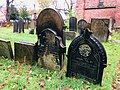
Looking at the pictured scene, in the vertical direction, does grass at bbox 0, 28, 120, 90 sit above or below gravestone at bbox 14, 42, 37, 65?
below

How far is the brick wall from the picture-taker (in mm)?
14891

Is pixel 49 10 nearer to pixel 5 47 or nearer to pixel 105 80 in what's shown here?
pixel 5 47

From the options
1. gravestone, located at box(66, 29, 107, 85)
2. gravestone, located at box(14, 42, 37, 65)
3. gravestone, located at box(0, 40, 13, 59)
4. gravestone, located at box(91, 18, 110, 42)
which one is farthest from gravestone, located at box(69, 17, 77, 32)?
gravestone, located at box(66, 29, 107, 85)

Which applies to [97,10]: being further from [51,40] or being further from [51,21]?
[51,40]

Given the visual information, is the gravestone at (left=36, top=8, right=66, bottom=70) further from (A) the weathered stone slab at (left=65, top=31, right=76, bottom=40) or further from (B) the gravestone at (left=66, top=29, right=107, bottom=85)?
(A) the weathered stone slab at (left=65, top=31, right=76, bottom=40)

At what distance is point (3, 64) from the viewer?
486 centimetres

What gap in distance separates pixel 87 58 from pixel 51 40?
111 centimetres

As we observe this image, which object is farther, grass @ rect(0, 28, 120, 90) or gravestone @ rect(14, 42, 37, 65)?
gravestone @ rect(14, 42, 37, 65)

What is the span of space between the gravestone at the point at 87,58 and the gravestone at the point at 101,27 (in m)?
5.85

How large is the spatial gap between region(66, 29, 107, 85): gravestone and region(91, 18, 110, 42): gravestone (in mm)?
5852

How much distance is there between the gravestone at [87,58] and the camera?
3.53 metres

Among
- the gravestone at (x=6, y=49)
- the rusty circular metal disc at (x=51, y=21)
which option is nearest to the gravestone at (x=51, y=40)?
the rusty circular metal disc at (x=51, y=21)

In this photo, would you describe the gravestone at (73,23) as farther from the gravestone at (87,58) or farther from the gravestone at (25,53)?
the gravestone at (87,58)

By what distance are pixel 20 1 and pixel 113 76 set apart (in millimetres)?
31629
